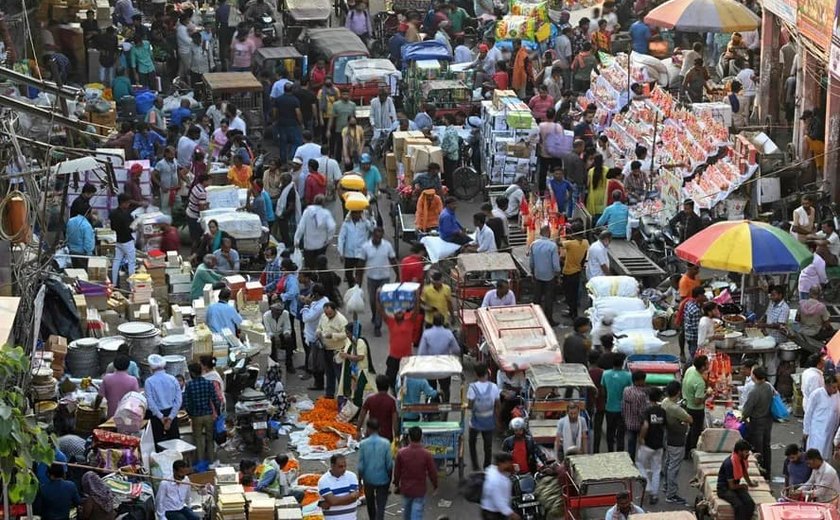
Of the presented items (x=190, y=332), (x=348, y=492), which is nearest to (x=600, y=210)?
(x=190, y=332)

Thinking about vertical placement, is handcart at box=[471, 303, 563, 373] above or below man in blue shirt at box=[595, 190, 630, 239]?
above

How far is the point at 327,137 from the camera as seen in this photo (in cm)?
2969

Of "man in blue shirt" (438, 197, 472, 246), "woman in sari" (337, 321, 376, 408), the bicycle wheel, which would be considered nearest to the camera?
"woman in sari" (337, 321, 376, 408)

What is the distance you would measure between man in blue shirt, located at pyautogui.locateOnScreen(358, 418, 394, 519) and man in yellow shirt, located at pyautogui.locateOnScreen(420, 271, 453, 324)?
3702mm

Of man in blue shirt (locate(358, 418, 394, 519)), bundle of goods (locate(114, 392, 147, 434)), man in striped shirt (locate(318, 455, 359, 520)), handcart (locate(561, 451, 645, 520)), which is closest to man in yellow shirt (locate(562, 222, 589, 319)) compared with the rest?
handcart (locate(561, 451, 645, 520))

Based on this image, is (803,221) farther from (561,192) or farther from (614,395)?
(614,395)

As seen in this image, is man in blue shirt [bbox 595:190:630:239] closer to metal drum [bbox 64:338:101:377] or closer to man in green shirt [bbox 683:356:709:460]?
man in green shirt [bbox 683:356:709:460]

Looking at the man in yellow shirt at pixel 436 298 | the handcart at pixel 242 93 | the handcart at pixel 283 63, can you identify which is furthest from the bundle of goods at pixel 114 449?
the handcart at pixel 283 63

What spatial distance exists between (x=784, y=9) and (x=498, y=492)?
14.3m

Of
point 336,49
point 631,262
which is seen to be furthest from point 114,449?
point 336,49

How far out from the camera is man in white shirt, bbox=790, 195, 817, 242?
2380 cm

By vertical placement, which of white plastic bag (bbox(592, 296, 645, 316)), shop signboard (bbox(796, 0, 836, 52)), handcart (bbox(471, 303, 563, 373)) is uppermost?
shop signboard (bbox(796, 0, 836, 52))

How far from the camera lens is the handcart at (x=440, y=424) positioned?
1839cm

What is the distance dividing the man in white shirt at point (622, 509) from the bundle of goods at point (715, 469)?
3.86 feet
